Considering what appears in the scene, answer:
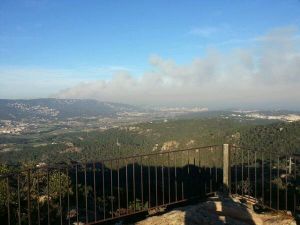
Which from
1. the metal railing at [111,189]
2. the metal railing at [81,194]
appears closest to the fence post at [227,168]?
the metal railing at [111,189]

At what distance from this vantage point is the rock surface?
19.7ft

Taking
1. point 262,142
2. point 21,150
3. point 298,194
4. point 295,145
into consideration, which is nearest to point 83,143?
point 21,150

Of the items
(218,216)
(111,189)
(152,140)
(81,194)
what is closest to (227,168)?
(218,216)

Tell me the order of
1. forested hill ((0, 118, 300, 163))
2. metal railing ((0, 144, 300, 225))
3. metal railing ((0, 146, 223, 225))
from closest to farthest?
1. metal railing ((0, 146, 223, 225))
2. metal railing ((0, 144, 300, 225))
3. forested hill ((0, 118, 300, 163))

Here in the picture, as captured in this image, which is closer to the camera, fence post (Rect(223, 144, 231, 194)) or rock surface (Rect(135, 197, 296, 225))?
rock surface (Rect(135, 197, 296, 225))

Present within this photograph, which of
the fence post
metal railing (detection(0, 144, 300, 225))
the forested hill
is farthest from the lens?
the forested hill

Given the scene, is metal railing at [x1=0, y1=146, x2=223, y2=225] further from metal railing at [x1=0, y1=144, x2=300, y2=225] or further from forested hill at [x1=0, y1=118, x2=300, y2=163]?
forested hill at [x1=0, y1=118, x2=300, y2=163]

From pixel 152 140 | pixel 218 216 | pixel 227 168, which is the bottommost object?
pixel 152 140

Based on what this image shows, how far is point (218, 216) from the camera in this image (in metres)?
6.27

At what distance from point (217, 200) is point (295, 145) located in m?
61.9

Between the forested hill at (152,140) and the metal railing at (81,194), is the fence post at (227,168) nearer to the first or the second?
the metal railing at (81,194)

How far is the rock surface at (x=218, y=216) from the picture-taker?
19.7ft

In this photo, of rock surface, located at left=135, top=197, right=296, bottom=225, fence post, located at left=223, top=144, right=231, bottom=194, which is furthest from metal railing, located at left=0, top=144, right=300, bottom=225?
rock surface, located at left=135, top=197, right=296, bottom=225

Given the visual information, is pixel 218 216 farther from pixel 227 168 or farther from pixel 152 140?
pixel 152 140
